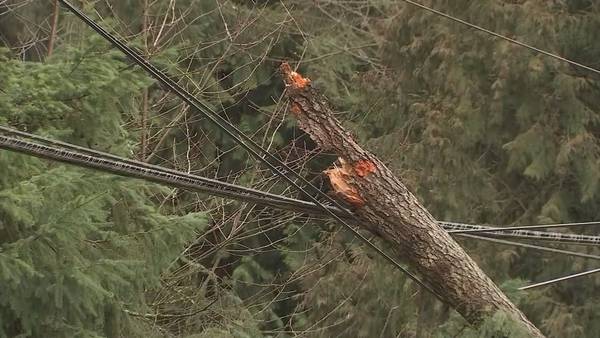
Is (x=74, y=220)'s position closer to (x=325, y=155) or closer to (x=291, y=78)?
(x=291, y=78)

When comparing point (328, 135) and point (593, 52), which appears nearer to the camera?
point (328, 135)

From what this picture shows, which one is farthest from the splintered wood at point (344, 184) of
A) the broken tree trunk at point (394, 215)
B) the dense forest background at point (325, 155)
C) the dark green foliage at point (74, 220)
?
the dense forest background at point (325, 155)

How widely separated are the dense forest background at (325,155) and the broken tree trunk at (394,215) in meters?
1.91

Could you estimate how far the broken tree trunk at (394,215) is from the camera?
16.4ft

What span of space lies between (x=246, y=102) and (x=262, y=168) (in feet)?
15.0

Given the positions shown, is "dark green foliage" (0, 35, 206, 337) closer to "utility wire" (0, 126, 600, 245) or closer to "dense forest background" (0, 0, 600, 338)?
"dense forest background" (0, 0, 600, 338)

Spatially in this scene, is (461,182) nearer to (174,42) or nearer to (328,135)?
(174,42)

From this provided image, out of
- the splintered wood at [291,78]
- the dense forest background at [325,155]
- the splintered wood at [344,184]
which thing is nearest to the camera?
the splintered wood at [291,78]

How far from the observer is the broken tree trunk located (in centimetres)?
501

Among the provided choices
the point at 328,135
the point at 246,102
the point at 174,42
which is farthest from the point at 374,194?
the point at 246,102

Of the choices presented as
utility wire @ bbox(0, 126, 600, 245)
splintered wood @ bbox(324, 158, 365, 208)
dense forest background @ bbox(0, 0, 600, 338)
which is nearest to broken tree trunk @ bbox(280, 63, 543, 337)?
splintered wood @ bbox(324, 158, 365, 208)

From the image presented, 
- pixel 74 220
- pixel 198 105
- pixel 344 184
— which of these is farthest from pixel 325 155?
pixel 198 105

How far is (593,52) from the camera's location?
1184cm

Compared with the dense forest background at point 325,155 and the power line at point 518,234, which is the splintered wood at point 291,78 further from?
the dense forest background at point 325,155
